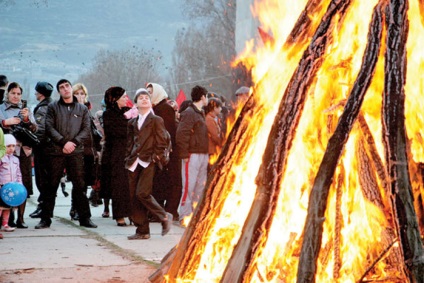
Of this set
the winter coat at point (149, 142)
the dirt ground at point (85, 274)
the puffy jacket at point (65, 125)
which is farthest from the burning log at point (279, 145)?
the puffy jacket at point (65, 125)

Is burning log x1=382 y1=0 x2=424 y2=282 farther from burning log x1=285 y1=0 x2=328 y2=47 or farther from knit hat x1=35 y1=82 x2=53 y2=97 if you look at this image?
knit hat x1=35 y1=82 x2=53 y2=97

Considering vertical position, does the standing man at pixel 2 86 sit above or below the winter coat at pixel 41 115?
above

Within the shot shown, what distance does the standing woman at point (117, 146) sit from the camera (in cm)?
1070

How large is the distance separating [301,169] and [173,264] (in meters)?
1.00

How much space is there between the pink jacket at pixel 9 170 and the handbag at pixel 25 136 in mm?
488

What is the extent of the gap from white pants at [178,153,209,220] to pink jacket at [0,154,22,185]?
7.79 ft

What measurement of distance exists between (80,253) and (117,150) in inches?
127

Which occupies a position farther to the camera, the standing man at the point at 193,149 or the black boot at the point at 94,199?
the black boot at the point at 94,199

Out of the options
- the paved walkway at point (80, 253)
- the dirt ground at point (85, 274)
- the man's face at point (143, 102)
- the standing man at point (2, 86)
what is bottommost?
the dirt ground at point (85, 274)

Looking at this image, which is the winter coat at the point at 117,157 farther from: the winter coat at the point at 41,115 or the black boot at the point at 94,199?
the black boot at the point at 94,199

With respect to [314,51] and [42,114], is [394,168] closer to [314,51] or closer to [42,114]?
[314,51]

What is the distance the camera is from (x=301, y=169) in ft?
13.5

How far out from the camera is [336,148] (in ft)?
12.4

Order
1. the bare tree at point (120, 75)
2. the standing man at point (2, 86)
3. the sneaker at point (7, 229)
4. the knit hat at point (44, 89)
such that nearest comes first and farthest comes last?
the sneaker at point (7, 229) < the standing man at point (2, 86) < the knit hat at point (44, 89) < the bare tree at point (120, 75)
